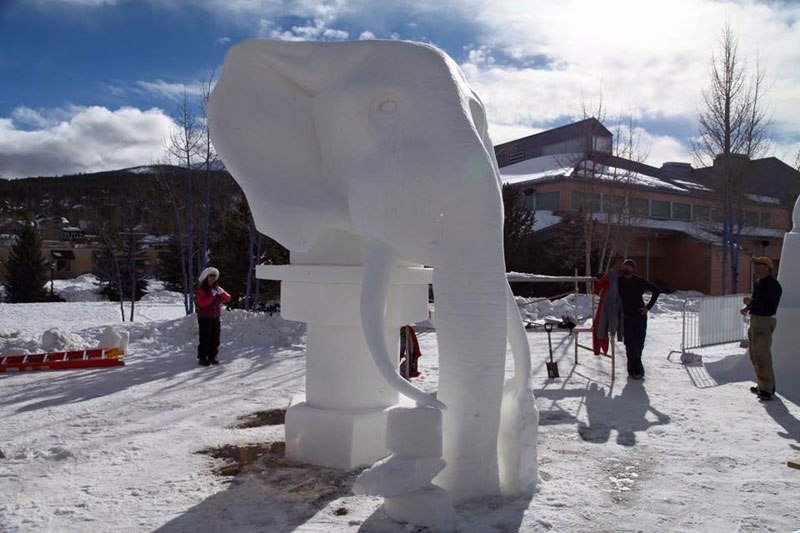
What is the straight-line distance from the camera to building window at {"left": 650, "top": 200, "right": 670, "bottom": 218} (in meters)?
33.0

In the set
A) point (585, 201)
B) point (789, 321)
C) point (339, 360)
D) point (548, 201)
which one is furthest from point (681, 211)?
point (339, 360)

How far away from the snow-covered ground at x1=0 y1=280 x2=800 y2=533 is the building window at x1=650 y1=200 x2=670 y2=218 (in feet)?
85.6

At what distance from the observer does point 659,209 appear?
33344 millimetres

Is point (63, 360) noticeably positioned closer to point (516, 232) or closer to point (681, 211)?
point (516, 232)

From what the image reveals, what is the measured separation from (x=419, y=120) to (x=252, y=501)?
2.46 m

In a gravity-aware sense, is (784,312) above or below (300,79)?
below

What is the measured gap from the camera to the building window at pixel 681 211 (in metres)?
34.1

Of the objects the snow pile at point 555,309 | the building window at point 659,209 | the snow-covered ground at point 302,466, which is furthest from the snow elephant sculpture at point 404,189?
the building window at point 659,209

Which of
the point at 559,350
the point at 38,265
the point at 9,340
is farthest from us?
the point at 38,265

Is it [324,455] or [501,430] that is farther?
[324,455]

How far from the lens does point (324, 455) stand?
4.45m

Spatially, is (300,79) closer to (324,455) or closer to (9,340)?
(324,455)

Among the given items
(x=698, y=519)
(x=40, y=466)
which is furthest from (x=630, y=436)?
(x=40, y=466)

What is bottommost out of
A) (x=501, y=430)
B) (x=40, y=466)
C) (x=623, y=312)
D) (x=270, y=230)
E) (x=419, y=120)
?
(x=40, y=466)
